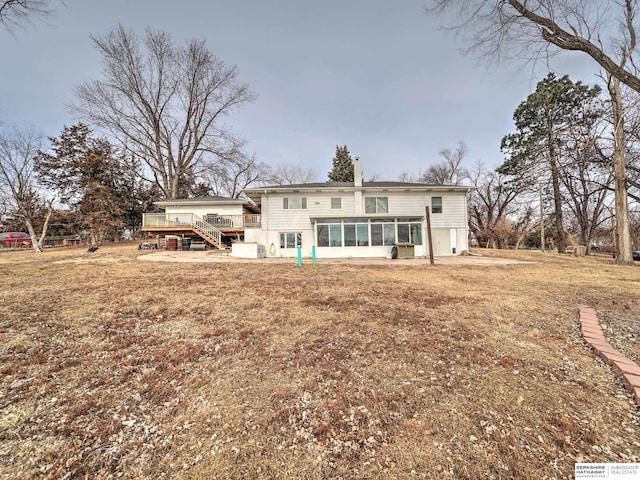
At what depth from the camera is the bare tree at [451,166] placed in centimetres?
3212

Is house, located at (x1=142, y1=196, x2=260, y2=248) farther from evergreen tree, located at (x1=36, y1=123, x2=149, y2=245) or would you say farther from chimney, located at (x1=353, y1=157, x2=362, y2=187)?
chimney, located at (x1=353, y1=157, x2=362, y2=187)

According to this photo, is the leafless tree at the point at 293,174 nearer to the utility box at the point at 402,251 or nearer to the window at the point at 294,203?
the window at the point at 294,203

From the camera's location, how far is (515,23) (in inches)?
234

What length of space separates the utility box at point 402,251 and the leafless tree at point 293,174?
24.1 meters

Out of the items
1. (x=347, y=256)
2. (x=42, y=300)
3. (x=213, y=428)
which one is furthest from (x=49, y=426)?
(x=347, y=256)

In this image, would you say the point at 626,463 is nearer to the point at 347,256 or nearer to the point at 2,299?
the point at 2,299

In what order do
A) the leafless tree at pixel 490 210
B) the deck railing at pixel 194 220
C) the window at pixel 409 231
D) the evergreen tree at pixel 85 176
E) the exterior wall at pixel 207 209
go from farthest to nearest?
the leafless tree at pixel 490 210 < the evergreen tree at pixel 85 176 < the exterior wall at pixel 207 209 < the deck railing at pixel 194 220 < the window at pixel 409 231

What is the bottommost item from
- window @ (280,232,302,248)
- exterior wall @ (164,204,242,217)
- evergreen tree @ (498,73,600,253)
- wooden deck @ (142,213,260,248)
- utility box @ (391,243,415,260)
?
utility box @ (391,243,415,260)

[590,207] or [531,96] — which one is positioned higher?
[531,96]

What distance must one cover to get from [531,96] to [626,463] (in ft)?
88.0

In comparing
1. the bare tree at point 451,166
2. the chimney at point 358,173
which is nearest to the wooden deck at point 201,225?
the chimney at point 358,173

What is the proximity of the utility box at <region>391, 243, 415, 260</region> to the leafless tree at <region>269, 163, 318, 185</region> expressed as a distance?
948 inches

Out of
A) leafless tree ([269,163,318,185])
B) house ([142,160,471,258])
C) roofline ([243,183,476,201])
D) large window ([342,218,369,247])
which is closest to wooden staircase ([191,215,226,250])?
house ([142,160,471,258])

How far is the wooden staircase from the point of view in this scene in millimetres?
17709
